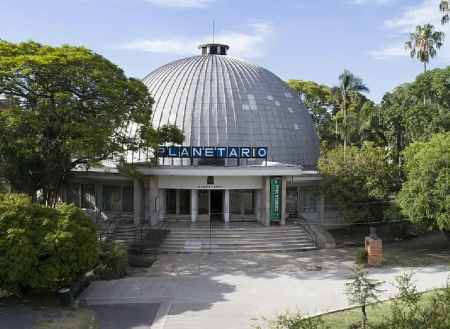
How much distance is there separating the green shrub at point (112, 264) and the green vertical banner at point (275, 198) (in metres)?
13.7

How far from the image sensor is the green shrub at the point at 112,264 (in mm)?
25219

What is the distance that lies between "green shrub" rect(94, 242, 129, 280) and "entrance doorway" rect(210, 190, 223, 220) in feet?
44.0

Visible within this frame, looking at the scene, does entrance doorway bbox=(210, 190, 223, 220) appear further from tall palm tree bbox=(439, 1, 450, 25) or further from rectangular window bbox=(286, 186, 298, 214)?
tall palm tree bbox=(439, 1, 450, 25)

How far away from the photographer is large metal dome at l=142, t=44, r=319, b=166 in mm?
41562

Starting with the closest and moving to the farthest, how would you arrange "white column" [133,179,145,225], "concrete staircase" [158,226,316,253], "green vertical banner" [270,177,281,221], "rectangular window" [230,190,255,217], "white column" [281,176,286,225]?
"concrete staircase" [158,226,316,253], "green vertical banner" [270,177,281,221], "white column" [281,176,286,225], "white column" [133,179,145,225], "rectangular window" [230,190,255,217]

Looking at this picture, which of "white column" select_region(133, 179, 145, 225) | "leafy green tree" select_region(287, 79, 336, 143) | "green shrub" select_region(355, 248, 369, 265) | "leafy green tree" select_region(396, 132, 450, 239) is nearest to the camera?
"leafy green tree" select_region(396, 132, 450, 239)

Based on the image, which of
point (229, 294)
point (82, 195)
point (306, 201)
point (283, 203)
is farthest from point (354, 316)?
point (82, 195)

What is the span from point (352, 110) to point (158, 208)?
4785 cm

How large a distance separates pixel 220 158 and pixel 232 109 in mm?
5916

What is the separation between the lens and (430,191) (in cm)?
2839

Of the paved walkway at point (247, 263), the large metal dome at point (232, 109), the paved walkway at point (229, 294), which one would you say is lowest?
the paved walkway at point (229, 294)

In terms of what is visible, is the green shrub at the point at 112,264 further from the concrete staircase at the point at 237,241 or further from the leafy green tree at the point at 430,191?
the leafy green tree at the point at 430,191

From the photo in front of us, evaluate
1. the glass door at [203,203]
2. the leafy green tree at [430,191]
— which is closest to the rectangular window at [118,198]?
the glass door at [203,203]

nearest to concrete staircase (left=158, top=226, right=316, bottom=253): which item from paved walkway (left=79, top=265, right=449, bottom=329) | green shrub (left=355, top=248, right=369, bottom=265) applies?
green shrub (left=355, top=248, right=369, bottom=265)
